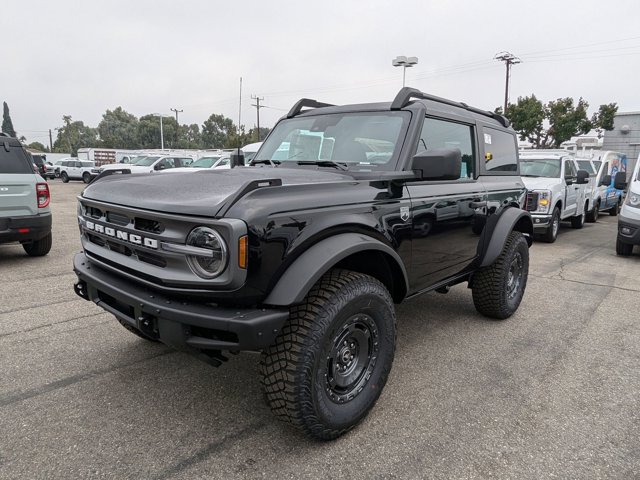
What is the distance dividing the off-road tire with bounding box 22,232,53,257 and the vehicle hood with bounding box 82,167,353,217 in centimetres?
455

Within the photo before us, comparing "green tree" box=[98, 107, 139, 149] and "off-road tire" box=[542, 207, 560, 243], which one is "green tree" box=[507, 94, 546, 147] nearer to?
"off-road tire" box=[542, 207, 560, 243]

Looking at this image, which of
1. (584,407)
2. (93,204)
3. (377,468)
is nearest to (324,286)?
(377,468)

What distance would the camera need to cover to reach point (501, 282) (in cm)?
421

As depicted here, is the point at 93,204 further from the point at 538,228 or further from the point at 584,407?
the point at 538,228

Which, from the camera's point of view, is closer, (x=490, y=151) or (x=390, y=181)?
(x=390, y=181)

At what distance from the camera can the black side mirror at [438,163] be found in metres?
2.77

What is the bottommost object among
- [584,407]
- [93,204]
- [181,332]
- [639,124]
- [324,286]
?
[584,407]

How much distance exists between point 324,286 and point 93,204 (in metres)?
1.53

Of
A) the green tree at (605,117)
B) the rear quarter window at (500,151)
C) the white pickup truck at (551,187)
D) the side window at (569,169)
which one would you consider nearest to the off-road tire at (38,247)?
the rear quarter window at (500,151)

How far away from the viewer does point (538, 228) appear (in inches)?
372

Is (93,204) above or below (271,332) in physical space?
above

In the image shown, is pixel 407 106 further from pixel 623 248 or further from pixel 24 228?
pixel 623 248

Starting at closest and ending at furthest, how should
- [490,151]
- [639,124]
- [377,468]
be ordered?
[377,468] → [490,151] → [639,124]

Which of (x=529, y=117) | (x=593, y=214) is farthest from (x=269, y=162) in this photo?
(x=529, y=117)
